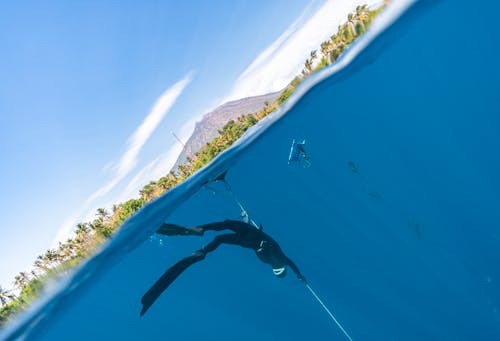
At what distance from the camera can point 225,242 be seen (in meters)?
5.81

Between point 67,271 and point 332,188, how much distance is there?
1776 centimetres

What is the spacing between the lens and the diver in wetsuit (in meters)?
5.09

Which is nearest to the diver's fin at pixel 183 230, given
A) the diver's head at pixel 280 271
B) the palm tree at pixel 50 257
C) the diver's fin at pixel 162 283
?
the diver's fin at pixel 162 283

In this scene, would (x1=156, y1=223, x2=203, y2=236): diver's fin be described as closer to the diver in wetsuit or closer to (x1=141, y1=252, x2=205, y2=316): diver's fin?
the diver in wetsuit

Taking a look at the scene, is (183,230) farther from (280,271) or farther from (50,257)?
(50,257)

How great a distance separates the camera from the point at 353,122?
82.8 ft

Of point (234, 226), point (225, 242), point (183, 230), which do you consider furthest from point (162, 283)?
point (234, 226)

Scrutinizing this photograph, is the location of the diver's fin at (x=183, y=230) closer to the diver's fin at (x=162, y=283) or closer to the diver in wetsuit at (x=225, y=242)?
the diver in wetsuit at (x=225, y=242)

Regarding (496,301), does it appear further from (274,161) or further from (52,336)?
(52,336)

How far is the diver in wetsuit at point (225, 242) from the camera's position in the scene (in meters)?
5.09

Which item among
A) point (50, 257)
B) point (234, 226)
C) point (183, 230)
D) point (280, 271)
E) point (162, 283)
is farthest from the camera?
point (50, 257)

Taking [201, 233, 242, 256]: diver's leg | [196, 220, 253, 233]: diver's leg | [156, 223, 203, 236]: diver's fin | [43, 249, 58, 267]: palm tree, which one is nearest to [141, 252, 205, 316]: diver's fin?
[201, 233, 242, 256]: diver's leg

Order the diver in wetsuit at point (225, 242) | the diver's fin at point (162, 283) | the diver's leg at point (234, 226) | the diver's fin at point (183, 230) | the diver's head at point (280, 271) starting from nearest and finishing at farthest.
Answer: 1. the diver's fin at point (162, 283)
2. the diver in wetsuit at point (225, 242)
3. the diver's fin at point (183, 230)
4. the diver's leg at point (234, 226)
5. the diver's head at point (280, 271)

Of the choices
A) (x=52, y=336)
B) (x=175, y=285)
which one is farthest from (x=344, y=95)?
(x=52, y=336)
